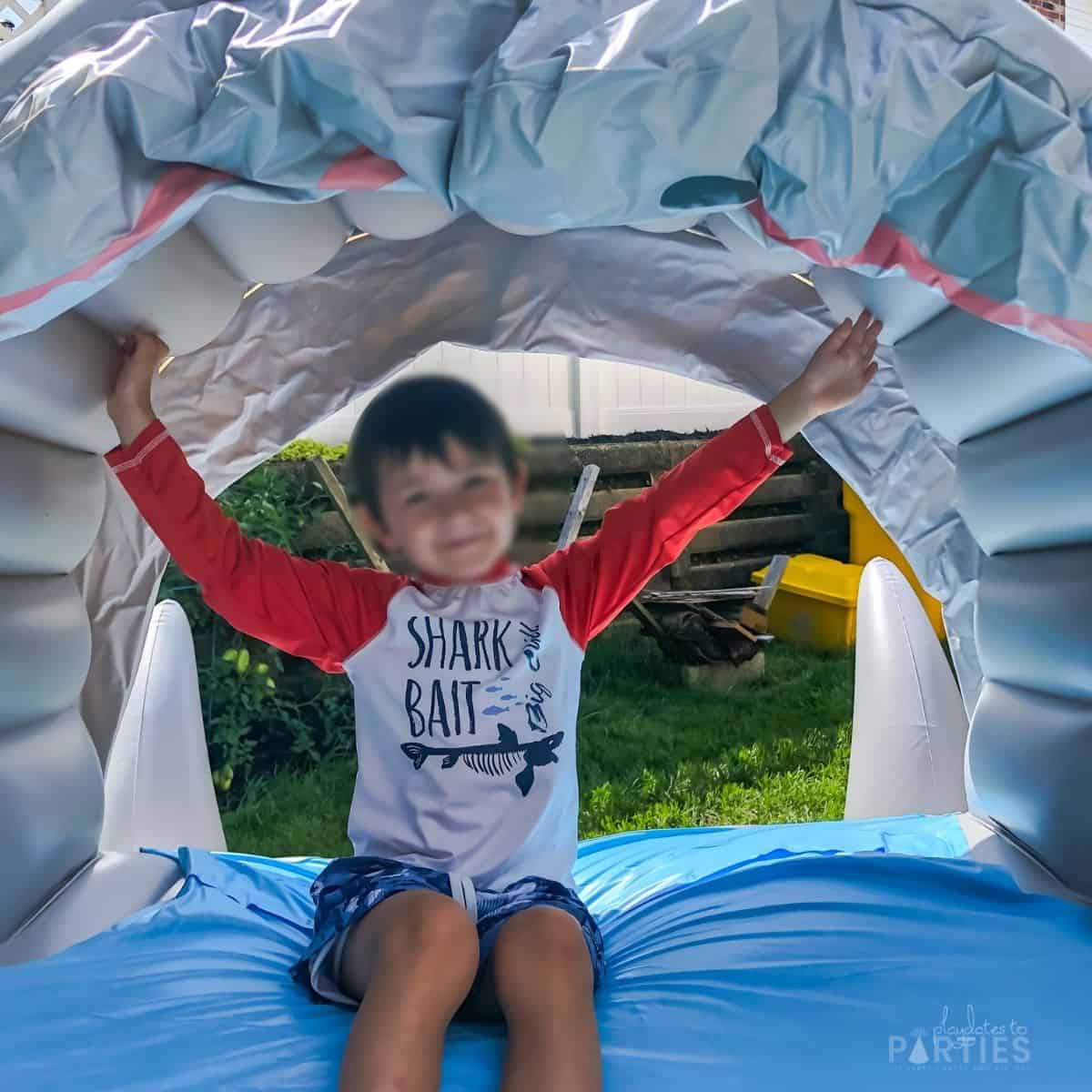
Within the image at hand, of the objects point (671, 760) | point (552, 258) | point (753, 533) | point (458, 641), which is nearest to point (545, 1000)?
point (458, 641)

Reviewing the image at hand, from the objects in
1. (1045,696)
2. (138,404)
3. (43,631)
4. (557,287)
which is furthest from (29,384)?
(1045,696)

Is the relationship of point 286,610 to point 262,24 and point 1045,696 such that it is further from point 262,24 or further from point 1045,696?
point 1045,696

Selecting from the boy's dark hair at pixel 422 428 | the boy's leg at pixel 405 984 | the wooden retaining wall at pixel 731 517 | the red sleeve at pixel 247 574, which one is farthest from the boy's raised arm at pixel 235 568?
the wooden retaining wall at pixel 731 517

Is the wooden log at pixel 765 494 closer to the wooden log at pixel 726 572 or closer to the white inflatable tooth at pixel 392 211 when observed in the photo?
the wooden log at pixel 726 572

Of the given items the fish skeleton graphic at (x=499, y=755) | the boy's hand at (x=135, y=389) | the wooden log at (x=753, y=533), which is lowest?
the fish skeleton graphic at (x=499, y=755)

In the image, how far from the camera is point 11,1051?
882 mm

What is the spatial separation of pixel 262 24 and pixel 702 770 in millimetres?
2351

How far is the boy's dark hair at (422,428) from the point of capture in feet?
3.66

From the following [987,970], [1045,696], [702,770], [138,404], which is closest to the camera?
[987,970]

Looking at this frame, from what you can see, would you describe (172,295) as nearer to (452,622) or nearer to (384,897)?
(452,622)

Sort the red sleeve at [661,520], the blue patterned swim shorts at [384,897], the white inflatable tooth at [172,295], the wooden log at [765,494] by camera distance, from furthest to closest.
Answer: the wooden log at [765,494] < the red sleeve at [661,520] < the white inflatable tooth at [172,295] < the blue patterned swim shorts at [384,897]

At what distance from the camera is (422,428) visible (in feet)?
3.65

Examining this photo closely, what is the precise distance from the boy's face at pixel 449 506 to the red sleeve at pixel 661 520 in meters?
0.14

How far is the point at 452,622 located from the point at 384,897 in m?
0.30
